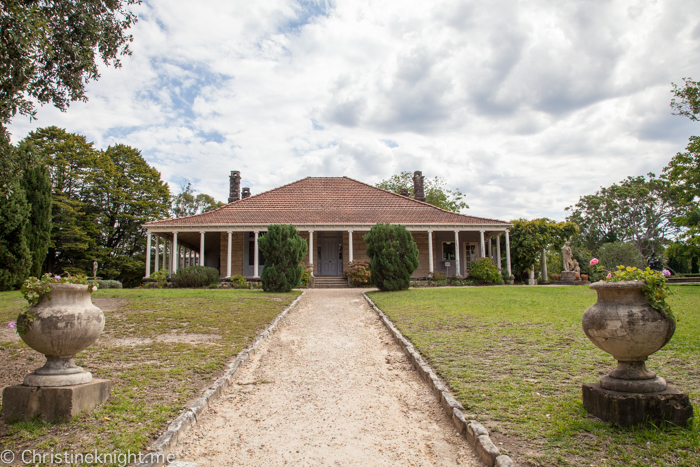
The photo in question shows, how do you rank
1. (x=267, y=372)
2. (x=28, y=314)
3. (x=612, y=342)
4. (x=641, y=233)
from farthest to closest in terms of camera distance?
1. (x=641, y=233)
2. (x=267, y=372)
3. (x=28, y=314)
4. (x=612, y=342)

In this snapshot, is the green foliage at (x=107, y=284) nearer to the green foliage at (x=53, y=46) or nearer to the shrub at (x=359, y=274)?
the shrub at (x=359, y=274)

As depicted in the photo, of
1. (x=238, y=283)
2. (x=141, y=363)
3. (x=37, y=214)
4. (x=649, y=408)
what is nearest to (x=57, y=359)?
(x=141, y=363)

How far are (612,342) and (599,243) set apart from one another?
51.0 metres

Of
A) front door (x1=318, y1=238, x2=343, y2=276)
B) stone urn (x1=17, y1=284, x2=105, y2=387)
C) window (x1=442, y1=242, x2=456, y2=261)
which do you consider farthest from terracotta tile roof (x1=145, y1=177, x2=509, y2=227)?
stone urn (x1=17, y1=284, x2=105, y2=387)

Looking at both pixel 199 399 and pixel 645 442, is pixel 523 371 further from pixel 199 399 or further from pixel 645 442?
pixel 199 399

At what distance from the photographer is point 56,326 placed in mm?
3582

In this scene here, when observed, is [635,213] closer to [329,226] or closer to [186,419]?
[329,226]

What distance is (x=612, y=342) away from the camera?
3338mm

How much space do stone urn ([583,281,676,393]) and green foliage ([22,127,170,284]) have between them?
1175 inches

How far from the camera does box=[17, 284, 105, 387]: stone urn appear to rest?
3574 mm

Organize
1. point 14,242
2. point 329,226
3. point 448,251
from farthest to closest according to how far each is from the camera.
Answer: point 448,251 → point 329,226 → point 14,242

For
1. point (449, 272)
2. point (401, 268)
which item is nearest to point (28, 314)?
point (401, 268)

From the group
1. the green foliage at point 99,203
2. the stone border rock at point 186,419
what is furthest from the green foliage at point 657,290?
the green foliage at point 99,203

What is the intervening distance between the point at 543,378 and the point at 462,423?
5.00 feet
